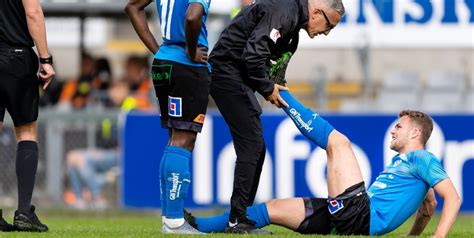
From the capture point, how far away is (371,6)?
14.0 meters

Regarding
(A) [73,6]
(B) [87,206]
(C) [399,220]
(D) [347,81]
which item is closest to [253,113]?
(C) [399,220]

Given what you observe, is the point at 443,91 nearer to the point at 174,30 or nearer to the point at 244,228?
the point at 244,228

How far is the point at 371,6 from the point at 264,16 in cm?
651

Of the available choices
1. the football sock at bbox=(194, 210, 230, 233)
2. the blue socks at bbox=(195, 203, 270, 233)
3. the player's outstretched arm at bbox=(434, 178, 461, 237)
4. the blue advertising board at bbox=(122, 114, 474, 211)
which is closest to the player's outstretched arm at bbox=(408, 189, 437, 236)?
the player's outstretched arm at bbox=(434, 178, 461, 237)

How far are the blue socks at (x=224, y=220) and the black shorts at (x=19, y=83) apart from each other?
52.3 inches

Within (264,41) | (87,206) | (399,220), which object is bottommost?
(87,206)

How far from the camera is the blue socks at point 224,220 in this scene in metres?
7.88

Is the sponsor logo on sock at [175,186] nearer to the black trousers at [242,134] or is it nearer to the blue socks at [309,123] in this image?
the black trousers at [242,134]

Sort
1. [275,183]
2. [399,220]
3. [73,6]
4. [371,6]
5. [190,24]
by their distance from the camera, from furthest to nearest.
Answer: [73,6], [371,6], [275,183], [399,220], [190,24]

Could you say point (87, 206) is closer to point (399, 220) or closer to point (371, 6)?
point (371, 6)

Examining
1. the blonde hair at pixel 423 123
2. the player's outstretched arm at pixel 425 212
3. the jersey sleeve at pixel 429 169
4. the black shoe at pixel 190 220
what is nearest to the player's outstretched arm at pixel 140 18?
the black shoe at pixel 190 220

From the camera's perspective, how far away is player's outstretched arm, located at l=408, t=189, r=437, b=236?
313 inches

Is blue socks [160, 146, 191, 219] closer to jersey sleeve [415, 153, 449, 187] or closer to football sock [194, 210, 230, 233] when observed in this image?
football sock [194, 210, 230, 233]

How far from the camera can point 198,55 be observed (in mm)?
7469
